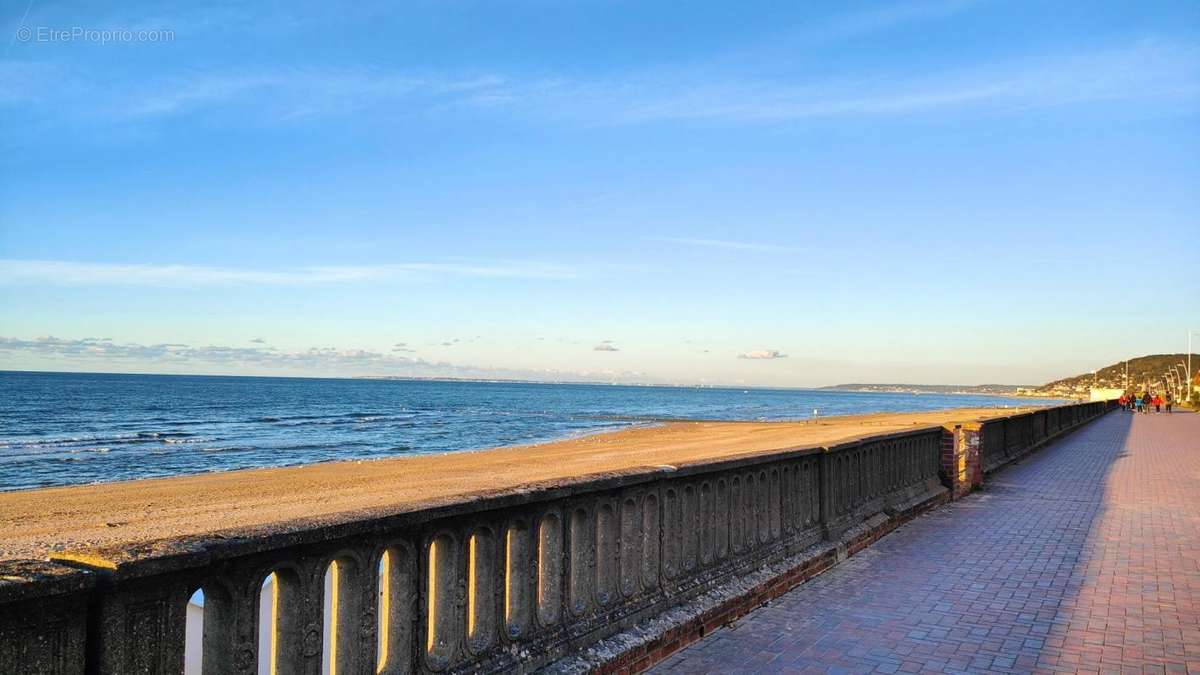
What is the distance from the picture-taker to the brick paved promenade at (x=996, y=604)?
17.0ft

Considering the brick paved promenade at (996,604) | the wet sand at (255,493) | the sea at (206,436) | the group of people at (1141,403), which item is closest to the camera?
the brick paved promenade at (996,604)

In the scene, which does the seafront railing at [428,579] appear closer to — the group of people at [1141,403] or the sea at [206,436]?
the sea at [206,436]

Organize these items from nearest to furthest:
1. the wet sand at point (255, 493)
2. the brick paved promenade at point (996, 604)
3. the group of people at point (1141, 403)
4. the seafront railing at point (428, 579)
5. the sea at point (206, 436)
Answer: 1. the seafront railing at point (428, 579)
2. the brick paved promenade at point (996, 604)
3. the wet sand at point (255, 493)
4. the sea at point (206, 436)
5. the group of people at point (1141, 403)

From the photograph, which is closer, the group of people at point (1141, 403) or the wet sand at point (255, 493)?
the wet sand at point (255, 493)

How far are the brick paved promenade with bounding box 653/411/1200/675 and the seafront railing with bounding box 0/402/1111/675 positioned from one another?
0.56 m

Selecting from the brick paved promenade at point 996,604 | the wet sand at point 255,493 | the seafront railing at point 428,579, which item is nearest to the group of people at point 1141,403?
the wet sand at point 255,493

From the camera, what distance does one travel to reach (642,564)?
5137 mm

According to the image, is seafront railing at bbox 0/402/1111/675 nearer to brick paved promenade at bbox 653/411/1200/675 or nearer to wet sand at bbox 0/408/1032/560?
brick paved promenade at bbox 653/411/1200/675

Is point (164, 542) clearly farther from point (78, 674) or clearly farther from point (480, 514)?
point (480, 514)

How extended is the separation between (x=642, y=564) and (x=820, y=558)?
113 inches

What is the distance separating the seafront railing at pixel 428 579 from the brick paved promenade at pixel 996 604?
22.1 inches

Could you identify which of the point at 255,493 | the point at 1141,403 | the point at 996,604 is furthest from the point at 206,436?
the point at 1141,403

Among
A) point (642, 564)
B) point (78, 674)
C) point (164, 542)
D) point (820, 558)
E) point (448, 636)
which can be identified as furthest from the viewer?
point (820, 558)

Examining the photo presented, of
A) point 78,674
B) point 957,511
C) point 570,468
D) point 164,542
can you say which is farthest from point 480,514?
point 570,468
